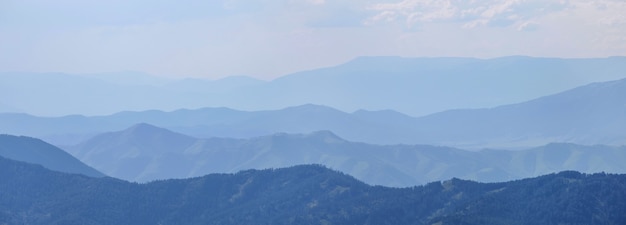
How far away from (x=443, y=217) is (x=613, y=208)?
30520 mm

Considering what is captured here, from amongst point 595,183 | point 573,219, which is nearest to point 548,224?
point 573,219

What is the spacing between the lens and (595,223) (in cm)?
18462

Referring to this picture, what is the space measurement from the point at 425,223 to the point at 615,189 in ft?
119

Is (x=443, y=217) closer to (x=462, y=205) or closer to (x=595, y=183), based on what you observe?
(x=462, y=205)

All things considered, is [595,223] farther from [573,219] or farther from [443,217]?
[443,217]

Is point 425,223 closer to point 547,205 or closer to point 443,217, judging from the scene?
point 443,217

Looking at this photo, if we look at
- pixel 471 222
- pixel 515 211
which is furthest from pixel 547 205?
pixel 471 222

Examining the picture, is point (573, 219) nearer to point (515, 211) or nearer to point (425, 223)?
point (515, 211)

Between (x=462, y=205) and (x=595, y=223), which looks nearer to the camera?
(x=595, y=223)

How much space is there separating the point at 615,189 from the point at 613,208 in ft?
28.3

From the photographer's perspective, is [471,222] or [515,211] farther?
[515,211]

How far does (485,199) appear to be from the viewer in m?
199

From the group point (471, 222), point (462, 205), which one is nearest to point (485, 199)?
point (462, 205)

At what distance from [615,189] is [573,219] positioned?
47.4ft
